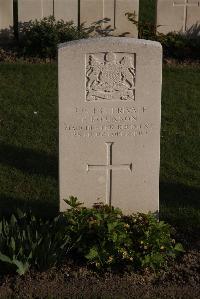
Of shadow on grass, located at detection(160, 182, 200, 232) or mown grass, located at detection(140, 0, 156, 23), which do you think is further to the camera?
mown grass, located at detection(140, 0, 156, 23)

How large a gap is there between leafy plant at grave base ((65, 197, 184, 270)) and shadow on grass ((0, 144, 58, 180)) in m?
1.67

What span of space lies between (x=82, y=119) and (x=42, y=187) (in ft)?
5.11

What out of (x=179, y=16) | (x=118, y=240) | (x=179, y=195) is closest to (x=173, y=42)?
(x=179, y=16)

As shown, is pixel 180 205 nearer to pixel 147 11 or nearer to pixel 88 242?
pixel 88 242

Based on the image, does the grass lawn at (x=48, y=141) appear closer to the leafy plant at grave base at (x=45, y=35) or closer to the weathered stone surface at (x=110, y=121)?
the leafy plant at grave base at (x=45, y=35)

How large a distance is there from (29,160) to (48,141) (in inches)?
22.5

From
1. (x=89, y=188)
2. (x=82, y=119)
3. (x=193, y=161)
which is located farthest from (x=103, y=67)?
(x=193, y=161)

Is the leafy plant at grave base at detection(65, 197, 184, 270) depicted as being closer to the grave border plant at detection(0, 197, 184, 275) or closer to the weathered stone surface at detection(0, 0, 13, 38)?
the grave border plant at detection(0, 197, 184, 275)

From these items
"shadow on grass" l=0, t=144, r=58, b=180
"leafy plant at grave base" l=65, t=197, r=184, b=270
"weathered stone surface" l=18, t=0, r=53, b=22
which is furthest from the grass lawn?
"weathered stone surface" l=18, t=0, r=53, b=22

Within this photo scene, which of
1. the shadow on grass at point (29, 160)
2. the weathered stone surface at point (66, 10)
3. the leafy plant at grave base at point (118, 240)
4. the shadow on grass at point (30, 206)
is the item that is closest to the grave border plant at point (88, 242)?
the leafy plant at grave base at point (118, 240)

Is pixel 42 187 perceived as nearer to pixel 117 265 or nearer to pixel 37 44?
pixel 117 265

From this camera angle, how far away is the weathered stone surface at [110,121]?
18.8 feet

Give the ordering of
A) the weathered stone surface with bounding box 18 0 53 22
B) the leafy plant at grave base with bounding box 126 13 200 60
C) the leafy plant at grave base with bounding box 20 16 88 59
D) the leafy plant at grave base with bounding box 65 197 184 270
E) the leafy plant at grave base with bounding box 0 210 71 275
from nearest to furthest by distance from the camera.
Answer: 1. the leafy plant at grave base with bounding box 0 210 71 275
2. the leafy plant at grave base with bounding box 65 197 184 270
3. the leafy plant at grave base with bounding box 20 16 88 59
4. the weathered stone surface with bounding box 18 0 53 22
5. the leafy plant at grave base with bounding box 126 13 200 60

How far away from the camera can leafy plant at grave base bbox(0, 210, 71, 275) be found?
18.1ft
